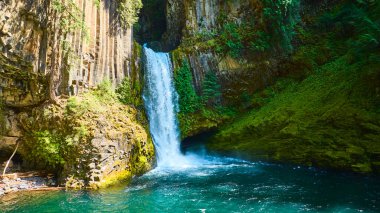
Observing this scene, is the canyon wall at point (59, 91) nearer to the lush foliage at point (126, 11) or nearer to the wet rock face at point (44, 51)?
the wet rock face at point (44, 51)

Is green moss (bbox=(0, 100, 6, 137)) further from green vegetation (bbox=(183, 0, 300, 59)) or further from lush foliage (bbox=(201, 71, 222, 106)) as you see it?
green vegetation (bbox=(183, 0, 300, 59))

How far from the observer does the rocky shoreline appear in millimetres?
11680

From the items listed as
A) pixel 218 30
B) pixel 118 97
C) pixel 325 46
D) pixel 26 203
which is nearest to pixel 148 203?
pixel 26 203

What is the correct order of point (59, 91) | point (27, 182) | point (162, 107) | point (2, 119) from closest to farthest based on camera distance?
point (27, 182) < point (2, 119) < point (59, 91) < point (162, 107)

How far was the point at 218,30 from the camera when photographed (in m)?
20.6

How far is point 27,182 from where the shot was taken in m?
12.2

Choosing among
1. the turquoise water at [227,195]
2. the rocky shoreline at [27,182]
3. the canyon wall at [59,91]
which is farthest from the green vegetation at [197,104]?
the rocky shoreline at [27,182]

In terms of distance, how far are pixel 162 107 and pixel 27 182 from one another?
28.1 ft

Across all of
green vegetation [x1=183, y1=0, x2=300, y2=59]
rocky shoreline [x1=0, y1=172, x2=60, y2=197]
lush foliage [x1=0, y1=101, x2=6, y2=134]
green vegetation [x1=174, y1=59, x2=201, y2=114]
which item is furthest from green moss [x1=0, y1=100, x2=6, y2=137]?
green vegetation [x1=183, y1=0, x2=300, y2=59]

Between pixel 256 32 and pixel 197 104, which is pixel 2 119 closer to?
pixel 197 104

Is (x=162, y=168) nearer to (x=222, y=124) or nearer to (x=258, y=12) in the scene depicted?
(x=222, y=124)

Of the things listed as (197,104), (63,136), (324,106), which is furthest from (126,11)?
(324,106)

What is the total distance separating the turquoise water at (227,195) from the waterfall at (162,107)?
139 inches

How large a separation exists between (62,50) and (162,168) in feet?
24.0
